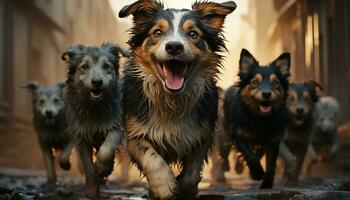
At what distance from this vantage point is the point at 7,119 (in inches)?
714

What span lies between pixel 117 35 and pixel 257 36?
671 inches

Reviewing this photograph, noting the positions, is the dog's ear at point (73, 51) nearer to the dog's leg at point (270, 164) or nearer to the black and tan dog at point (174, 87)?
the black and tan dog at point (174, 87)

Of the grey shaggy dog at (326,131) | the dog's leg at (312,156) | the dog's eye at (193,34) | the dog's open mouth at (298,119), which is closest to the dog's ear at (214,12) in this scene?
the dog's eye at (193,34)

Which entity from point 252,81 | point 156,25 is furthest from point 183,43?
point 252,81

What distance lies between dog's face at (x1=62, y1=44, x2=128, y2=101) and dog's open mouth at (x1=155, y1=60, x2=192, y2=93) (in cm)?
174

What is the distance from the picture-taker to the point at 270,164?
827 centimetres

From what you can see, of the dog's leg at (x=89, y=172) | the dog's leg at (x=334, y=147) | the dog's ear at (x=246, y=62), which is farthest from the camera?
the dog's leg at (x=334, y=147)

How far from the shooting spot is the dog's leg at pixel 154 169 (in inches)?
218

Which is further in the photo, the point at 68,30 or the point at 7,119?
the point at 68,30

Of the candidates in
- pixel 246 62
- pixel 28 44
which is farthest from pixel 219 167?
pixel 28 44

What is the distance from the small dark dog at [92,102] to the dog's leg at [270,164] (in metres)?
1.85

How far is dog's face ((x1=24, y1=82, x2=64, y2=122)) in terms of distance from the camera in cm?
1050

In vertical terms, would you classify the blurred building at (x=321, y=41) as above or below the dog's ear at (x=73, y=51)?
above

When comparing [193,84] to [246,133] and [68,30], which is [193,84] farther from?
[68,30]
